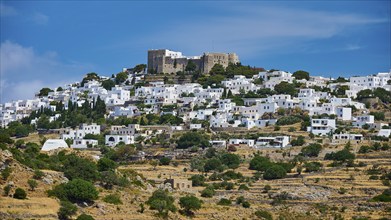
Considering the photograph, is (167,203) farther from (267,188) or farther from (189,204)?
(267,188)

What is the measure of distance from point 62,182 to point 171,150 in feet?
82.5

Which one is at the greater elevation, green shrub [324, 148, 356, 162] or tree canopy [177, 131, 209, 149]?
tree canopy [177, 131, 209, 149]

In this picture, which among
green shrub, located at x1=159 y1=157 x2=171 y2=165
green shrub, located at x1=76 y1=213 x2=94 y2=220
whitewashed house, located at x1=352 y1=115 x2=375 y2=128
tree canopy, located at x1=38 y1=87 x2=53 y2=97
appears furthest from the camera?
tree canopy, located at x1=38 y1=87 x2=53 y2=97

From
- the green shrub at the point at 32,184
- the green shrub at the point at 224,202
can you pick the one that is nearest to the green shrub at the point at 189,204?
the green shrub at the point at 224,202

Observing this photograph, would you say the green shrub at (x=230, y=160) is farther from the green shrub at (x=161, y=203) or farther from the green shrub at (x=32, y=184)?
the green shrub at (x=32, y=184)

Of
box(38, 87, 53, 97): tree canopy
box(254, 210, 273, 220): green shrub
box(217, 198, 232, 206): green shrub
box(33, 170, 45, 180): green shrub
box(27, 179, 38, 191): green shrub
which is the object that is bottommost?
box(254, 210, 273, 220): green shrub

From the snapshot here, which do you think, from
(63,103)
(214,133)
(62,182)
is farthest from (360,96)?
(62,182)

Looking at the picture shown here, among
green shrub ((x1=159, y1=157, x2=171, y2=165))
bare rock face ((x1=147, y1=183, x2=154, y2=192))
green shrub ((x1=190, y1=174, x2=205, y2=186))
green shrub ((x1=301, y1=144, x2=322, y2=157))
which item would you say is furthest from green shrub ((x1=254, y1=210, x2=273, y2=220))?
green shrub ((x1=159, y1=157, x2=171, y2=165))

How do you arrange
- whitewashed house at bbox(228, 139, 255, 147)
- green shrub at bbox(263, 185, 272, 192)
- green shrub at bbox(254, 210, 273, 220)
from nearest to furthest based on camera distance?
1. green shrub at bbox(254, 210, 273, 220)
2. green shrub at bbox(263, 185, 272, 192)
3. whitewashed house at bbox(228, 139, 255, 147)

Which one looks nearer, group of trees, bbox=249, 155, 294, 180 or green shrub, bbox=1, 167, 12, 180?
green shrub, bbox=1, 167, 12, 180

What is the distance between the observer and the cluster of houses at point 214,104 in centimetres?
7431

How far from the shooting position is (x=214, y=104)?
8475 cm

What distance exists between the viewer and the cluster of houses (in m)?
74.3

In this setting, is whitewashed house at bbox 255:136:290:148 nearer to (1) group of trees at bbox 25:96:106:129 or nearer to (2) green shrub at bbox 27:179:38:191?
(1) group of trees at bbox 25:96:106:129
